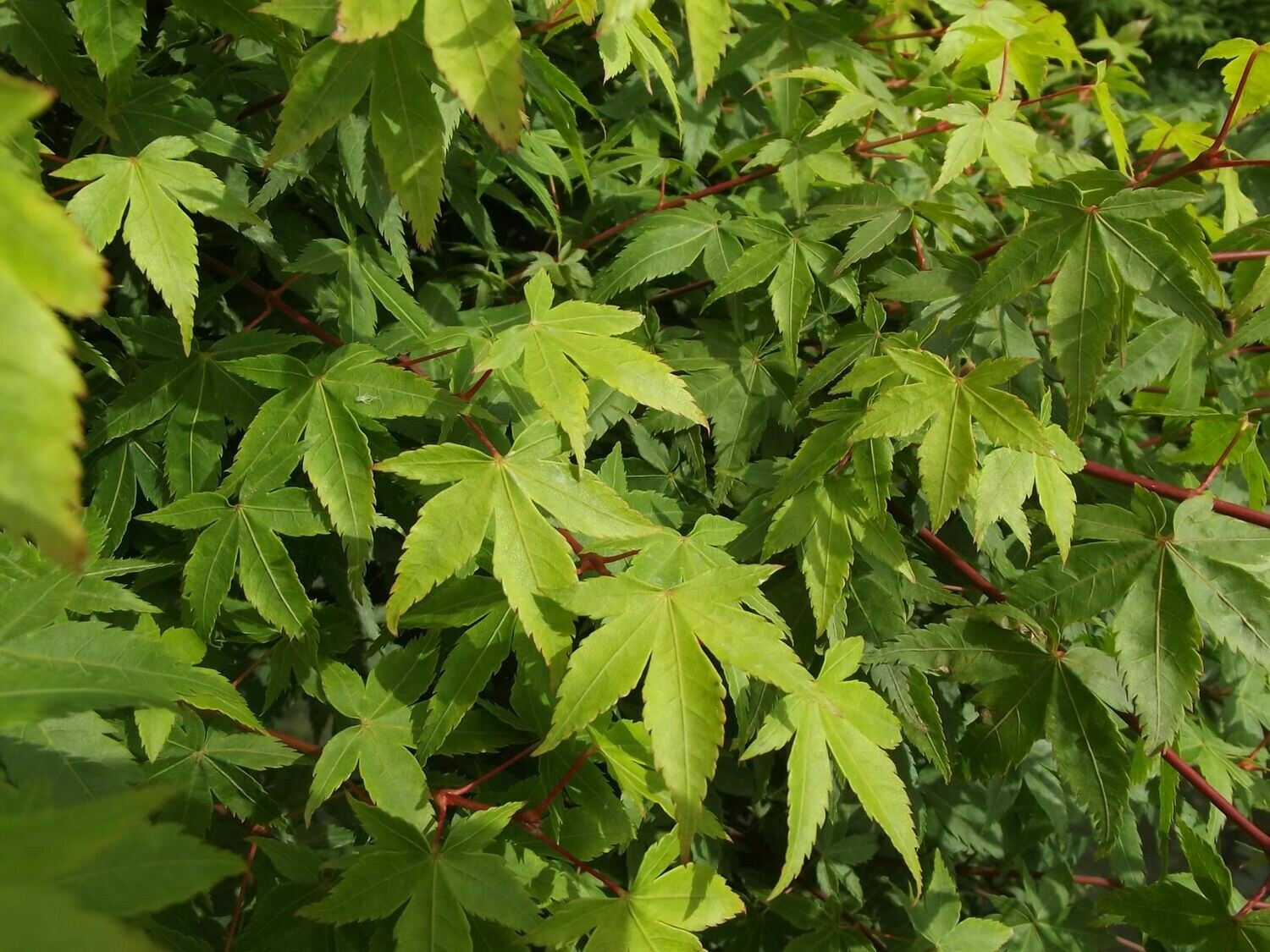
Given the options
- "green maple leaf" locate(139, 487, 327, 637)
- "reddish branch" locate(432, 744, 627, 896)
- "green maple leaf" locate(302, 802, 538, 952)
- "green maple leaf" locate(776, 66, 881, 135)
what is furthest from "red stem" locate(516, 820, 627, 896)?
"green maple leaf" locate(776, 66, 881, 135)

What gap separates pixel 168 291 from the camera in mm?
1274

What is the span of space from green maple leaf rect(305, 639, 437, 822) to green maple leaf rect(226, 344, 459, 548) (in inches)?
10.3

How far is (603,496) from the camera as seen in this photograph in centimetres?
130

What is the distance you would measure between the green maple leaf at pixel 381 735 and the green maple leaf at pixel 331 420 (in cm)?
26

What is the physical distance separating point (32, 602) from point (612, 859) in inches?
48.8

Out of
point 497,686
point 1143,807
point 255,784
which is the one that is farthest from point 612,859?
point 1143,807

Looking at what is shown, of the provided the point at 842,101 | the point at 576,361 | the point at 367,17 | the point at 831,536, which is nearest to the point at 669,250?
the point at 842,101

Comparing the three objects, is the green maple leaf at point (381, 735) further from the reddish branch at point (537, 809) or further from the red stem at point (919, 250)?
the red stem at point (919, 250)

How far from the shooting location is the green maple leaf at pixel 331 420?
4.45 feet

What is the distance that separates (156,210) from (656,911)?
128 centimetres

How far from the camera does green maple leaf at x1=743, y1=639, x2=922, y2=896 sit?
136 centimetres

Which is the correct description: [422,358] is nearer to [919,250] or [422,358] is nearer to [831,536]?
[831,536]

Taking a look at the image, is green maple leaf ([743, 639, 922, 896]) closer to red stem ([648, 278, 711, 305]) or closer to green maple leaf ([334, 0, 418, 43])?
red stem ([648, 278, 711, 305])

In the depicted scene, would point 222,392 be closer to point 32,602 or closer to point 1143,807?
point 32,602
